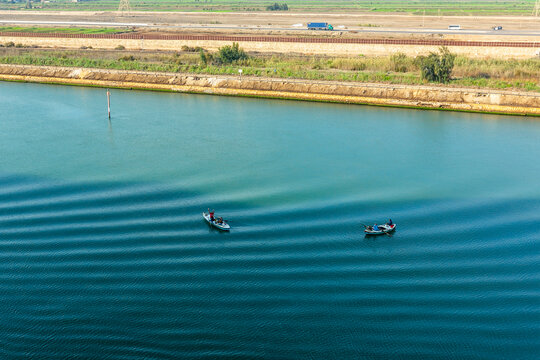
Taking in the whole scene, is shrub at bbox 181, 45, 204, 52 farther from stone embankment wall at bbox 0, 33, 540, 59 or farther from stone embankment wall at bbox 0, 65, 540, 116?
stone embankment wall at bbox 0, 65, 540, 116

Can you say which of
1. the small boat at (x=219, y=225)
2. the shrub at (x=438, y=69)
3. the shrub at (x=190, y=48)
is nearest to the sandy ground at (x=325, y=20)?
the shrub at (x=190, y=48)

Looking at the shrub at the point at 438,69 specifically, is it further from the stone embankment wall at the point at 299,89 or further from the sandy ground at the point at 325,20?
the sandy ground at the point at 325,20

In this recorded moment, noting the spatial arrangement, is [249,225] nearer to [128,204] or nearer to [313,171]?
[128,204]

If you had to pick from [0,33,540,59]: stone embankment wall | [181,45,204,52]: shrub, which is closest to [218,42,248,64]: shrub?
[0,33,540,59]: stone embankment wall

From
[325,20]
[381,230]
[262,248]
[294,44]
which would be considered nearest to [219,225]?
[262,248]

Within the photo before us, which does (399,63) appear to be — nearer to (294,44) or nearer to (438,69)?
(438,69)

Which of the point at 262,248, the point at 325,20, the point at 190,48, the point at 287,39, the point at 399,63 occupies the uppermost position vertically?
the point at 325,20
